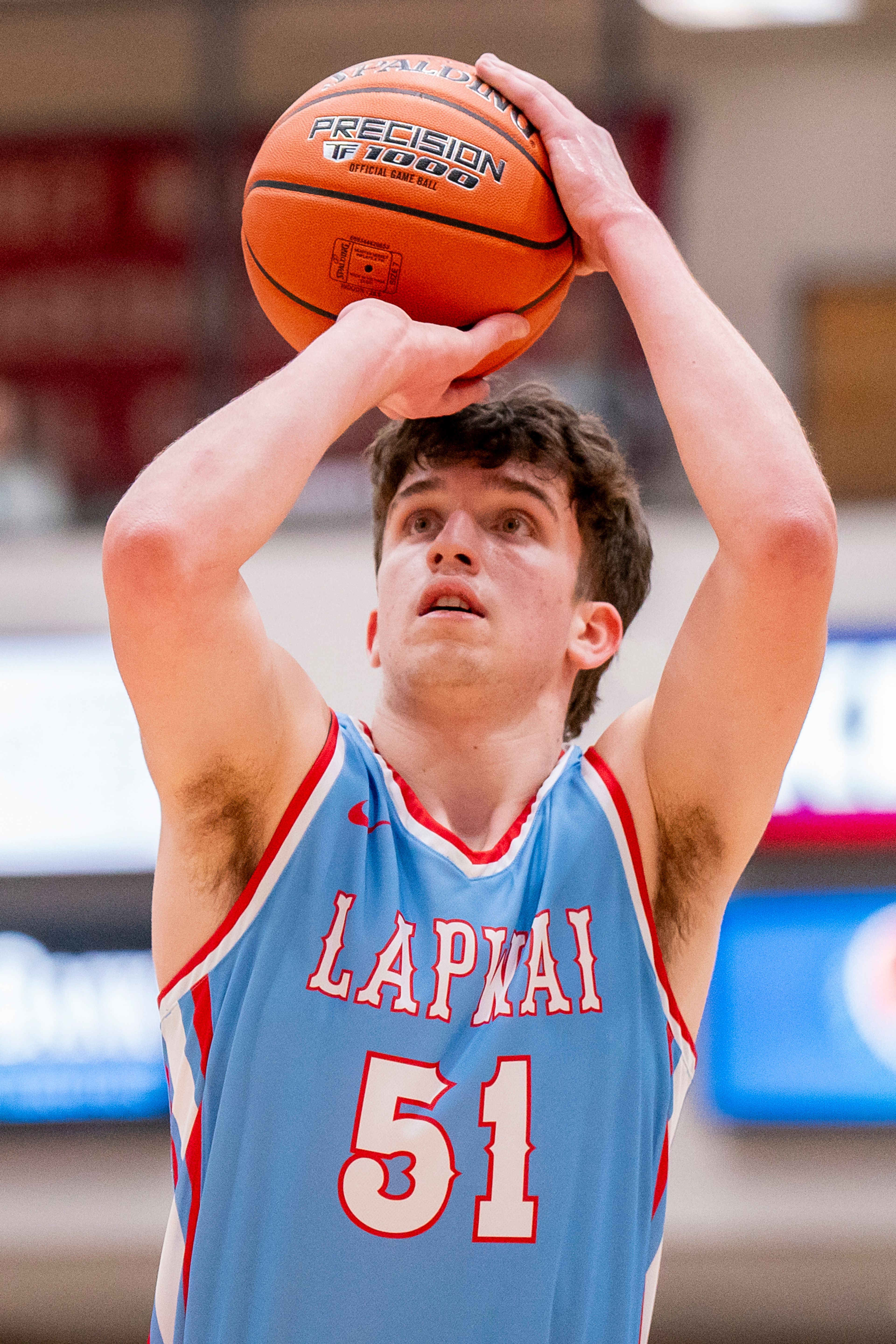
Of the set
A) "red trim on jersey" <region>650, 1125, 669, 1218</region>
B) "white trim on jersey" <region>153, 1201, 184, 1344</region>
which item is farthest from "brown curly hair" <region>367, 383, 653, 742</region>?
"white trim on jersey" <region>153, 1201, 184, 1344</region>

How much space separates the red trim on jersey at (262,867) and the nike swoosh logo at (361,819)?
0.07 m

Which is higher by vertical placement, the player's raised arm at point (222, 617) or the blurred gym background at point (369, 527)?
the blurred gym background at point (369, 527)

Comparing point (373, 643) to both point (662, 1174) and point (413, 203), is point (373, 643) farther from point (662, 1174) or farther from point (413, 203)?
point (662, 1174)

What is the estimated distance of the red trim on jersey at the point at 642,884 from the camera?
6.61ft

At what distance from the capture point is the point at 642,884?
6.66 feet

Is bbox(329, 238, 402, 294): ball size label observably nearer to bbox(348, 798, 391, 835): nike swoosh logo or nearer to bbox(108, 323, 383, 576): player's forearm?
bbox(108, 323, 383, 576): player's forearm

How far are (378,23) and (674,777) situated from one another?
740 centimetres

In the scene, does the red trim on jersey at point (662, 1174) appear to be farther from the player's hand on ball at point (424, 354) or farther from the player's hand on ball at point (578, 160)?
the player's hand on ball at point (578, 160)

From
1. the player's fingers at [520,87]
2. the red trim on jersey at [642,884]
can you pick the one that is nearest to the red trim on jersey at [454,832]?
the red trim on jersey at [642,884]

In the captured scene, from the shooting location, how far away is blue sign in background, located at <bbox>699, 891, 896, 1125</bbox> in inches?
249

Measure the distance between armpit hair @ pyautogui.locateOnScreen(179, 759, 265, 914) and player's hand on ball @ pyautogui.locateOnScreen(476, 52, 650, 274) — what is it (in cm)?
97

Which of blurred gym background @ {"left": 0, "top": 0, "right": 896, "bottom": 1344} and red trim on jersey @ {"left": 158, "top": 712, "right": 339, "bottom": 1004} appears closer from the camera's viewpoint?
red trim on jersey @ {"left": 158, "top": 712, "right": 339, "bottom": 1004}

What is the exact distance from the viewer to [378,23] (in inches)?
326

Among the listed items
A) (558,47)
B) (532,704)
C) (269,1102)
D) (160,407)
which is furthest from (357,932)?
(558,47)
